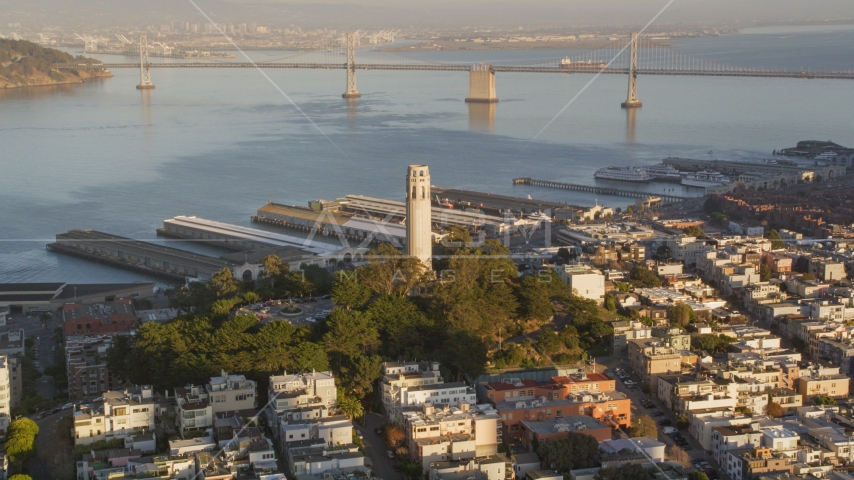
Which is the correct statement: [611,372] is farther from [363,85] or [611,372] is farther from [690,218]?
[363,85]

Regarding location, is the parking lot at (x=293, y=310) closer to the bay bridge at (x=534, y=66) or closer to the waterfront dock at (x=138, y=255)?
the waterfront dock at (x=138, y=255)

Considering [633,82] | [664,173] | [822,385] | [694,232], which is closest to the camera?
[822,385]

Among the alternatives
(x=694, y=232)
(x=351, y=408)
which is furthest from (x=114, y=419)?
(x=694, y=232)

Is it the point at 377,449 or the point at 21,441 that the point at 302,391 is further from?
the point at 21,441

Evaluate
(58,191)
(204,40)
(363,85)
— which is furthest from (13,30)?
(58,191)

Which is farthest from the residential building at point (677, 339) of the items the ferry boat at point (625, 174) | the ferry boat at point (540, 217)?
the ferry boat at point (625, 174)

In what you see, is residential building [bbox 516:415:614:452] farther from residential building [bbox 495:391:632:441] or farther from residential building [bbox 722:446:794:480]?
residential building [bbox 722:446:794:480]
